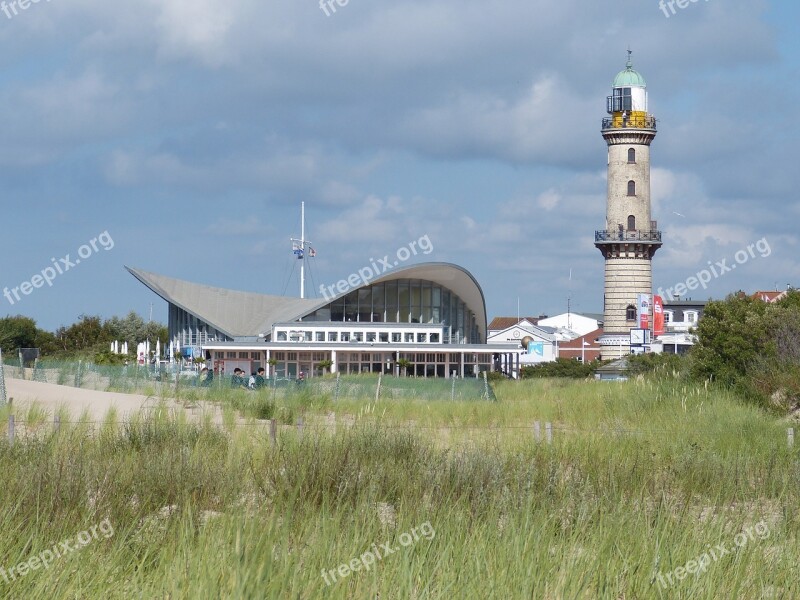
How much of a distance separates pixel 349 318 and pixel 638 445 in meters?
51.1

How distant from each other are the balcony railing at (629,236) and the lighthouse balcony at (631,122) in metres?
6.73

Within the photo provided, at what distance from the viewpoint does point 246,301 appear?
75.6m

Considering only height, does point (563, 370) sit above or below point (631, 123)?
below

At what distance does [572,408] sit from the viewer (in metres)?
24.8

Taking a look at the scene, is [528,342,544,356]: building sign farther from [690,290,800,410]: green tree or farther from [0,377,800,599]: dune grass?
[0,377,800,599]: dune grass

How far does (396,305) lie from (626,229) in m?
18.0

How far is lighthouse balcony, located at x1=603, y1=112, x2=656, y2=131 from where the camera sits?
74625mm

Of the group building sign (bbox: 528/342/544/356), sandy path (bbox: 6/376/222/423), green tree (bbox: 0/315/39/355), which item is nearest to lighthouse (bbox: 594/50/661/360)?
building sign (bbox: 528/342/544/356)

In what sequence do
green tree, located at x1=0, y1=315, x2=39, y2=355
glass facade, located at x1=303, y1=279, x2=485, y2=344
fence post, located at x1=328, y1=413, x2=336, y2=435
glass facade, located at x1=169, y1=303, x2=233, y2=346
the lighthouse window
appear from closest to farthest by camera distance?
fence post, located at x1=328, y1=413, x2=336, y2=435 → glass facade, located at x1=303, y1=279, x2=485, y2=344 → glass facade, located at x1=169, y1=303, x2=233, y2=346 → green tree, located at x1=0, y1=315, x2=39, y2=355 → the lighthouse window

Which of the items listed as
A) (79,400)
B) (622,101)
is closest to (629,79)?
(622,101)

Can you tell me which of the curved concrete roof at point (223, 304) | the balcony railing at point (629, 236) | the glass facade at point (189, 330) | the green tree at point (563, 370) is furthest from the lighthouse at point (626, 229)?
the glass facade at point (189, 330)

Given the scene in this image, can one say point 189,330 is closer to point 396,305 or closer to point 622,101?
point 396,305

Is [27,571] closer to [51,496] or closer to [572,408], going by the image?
[51,496]

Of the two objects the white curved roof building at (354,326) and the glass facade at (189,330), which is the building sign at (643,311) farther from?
the glass facade at (189,330)
